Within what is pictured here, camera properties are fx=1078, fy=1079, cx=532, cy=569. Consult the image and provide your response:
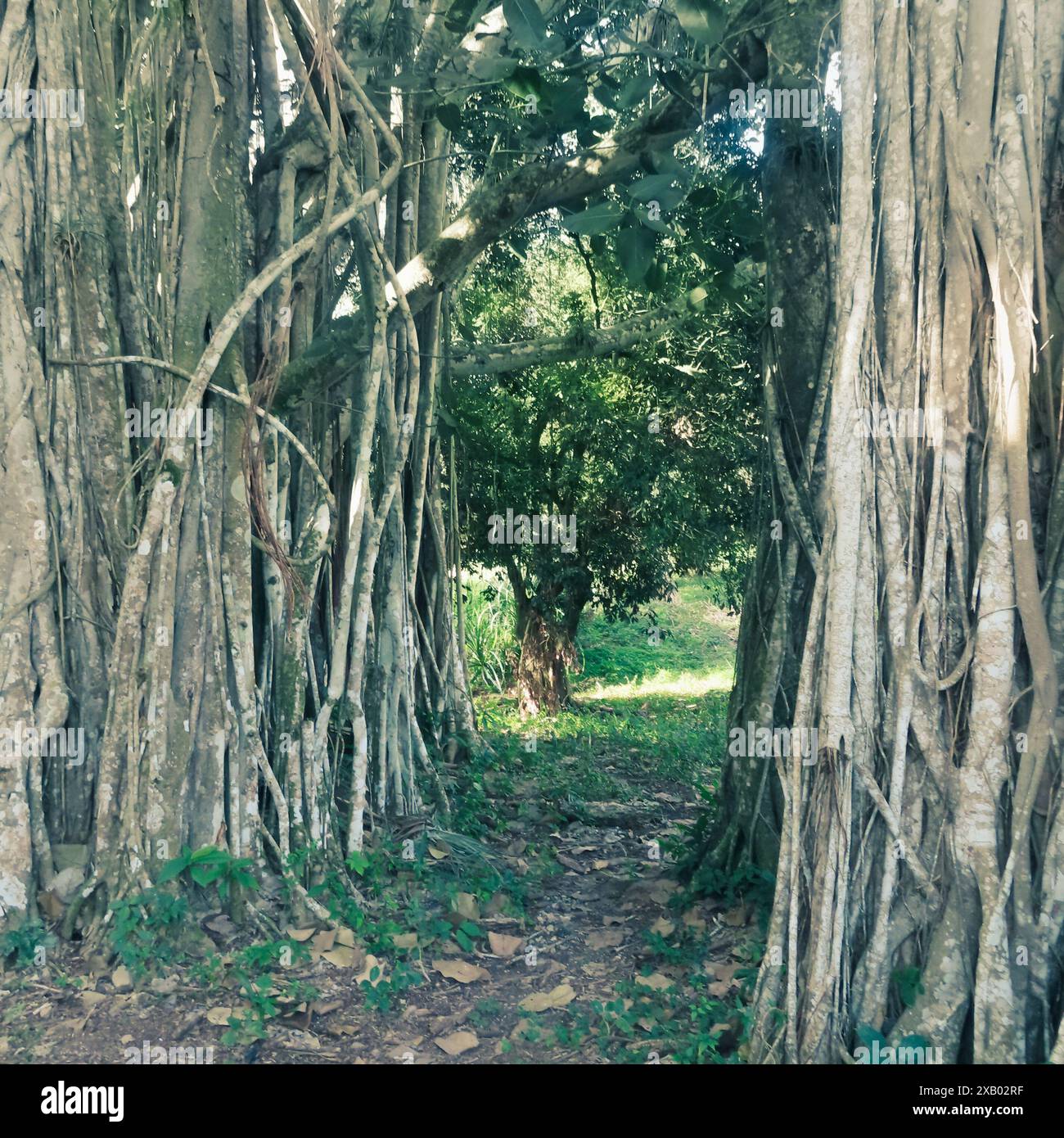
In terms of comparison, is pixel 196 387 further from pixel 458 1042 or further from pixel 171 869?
pixel 458 1042

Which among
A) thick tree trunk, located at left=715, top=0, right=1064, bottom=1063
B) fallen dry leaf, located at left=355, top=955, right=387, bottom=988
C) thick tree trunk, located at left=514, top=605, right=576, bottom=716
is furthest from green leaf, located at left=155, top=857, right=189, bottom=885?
thick tree trunk, located at left=514, top=605, right=576, bottom=716

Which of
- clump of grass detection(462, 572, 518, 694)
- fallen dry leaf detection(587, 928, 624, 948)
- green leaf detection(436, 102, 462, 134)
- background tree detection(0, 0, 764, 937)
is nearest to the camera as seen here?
background tree detection(0, 0, 764, 937)

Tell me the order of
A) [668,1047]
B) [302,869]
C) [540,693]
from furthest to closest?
[540,693]
[302,869]
[668,1047]

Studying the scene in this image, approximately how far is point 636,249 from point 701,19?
796mm

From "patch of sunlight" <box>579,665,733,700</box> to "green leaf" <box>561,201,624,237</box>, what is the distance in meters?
6.79

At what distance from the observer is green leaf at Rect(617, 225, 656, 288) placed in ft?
13.1

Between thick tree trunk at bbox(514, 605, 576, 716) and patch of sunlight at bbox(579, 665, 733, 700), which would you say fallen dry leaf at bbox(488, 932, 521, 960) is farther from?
patch of sunlight at bbox(579, 665, 733, 700)


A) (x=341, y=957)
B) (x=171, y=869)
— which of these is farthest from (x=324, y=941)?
(x=171, y=869)

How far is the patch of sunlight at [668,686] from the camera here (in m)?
10.5

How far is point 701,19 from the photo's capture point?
11.6 ft

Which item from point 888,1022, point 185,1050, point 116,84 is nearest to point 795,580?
point 888,1022

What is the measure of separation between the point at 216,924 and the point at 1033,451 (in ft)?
10.2

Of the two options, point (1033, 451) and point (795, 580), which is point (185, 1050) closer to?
point (795, 580)

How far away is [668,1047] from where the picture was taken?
10.4 feet
